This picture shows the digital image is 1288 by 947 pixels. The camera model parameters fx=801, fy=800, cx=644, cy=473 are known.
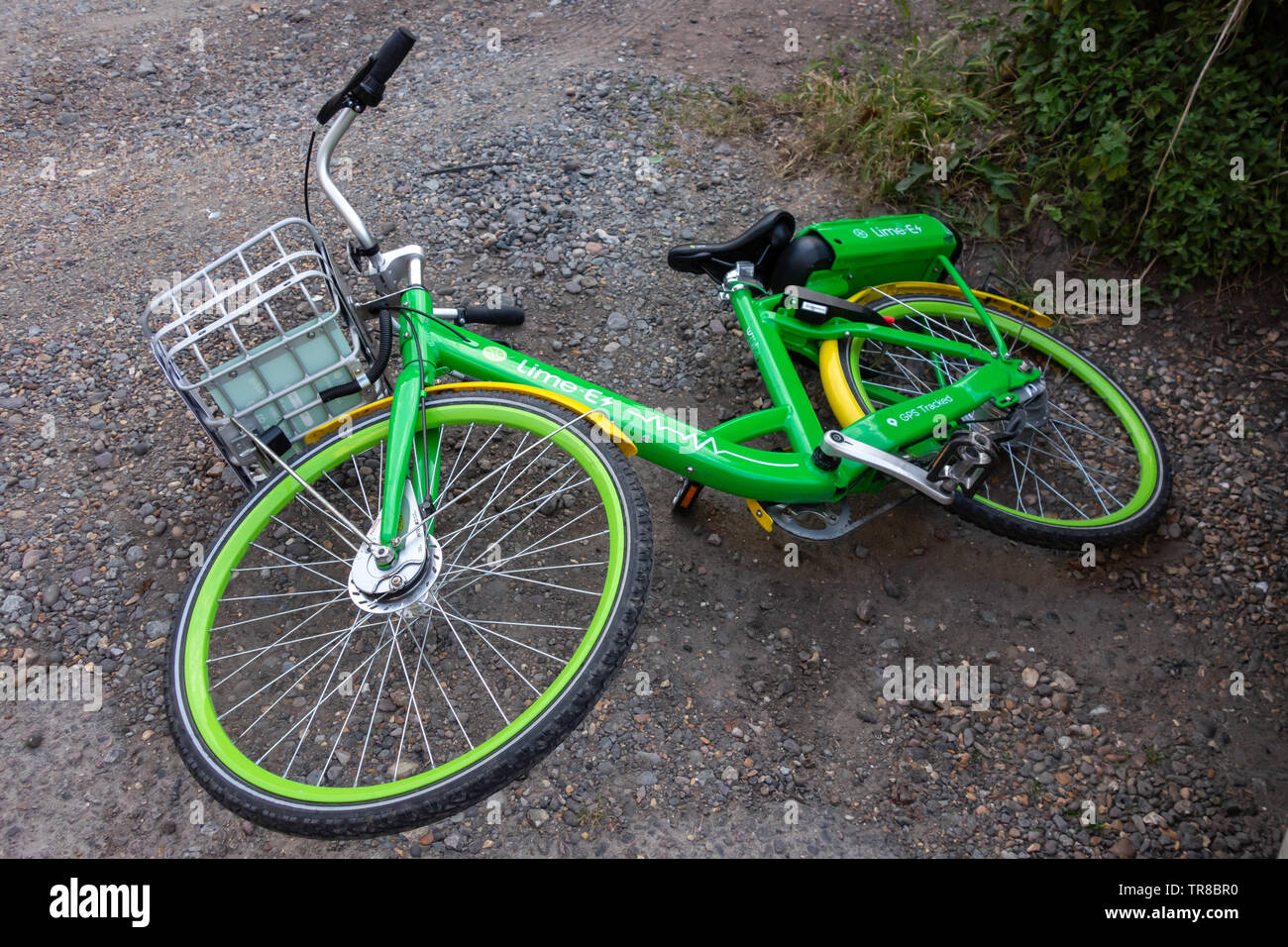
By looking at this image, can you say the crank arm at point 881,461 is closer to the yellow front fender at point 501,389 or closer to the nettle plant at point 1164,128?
the yellow front fender at point 501,389

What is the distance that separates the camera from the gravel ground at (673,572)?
241 cm

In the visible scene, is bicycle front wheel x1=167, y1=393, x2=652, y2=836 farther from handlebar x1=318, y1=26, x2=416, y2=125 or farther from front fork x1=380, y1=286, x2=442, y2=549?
→ handlebar x1=318, y1=26, x2=416, y2=125

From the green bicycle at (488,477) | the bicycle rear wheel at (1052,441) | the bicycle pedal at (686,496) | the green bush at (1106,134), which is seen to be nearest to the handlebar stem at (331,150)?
the green bicycle at (488,477)

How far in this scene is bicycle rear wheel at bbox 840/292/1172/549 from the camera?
2.87 m

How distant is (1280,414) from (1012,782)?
83.2 inches

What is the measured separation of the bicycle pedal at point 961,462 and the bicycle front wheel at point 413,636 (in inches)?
39.1

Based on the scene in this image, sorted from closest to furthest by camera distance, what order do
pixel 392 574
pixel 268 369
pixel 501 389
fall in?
pixel 392 574
pixel 501 389
pixel 268 369

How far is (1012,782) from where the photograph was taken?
97.8 inches

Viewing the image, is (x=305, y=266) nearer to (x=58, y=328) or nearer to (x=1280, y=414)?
(x=58, y=328)

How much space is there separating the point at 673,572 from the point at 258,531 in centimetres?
140

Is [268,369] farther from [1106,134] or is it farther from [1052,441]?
[1106,134]

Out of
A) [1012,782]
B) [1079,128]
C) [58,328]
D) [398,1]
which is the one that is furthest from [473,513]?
[398,1]

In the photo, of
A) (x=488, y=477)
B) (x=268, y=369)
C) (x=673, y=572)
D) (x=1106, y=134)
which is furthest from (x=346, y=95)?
(x=1106, y=134)

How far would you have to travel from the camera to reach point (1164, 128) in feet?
11.4
